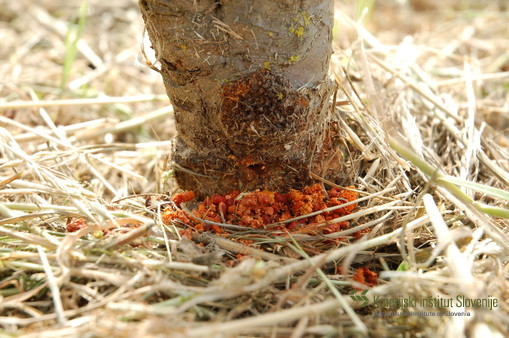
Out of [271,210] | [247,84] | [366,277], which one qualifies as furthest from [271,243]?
[247,84]

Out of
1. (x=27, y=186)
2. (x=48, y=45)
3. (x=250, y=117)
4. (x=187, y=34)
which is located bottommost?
(x=27, y=186)

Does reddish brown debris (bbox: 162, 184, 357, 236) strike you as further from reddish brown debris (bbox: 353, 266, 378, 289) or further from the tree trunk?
reddish brown debris (bbox: 353, 266, 378, 289)

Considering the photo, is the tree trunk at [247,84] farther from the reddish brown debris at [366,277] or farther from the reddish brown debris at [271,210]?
the reddish brown debris at [366,277]

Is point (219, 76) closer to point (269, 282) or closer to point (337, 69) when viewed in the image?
point (269, 282)

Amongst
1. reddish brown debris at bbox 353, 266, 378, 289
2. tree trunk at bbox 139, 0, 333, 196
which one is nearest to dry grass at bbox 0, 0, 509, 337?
reddish brown debris at bbox 353, 266, 378, 289

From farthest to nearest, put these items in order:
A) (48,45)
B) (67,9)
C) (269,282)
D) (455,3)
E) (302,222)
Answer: (455,3) < (67,9) < (48,45) < (302,222) < (269,282)

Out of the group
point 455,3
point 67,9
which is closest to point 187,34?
point 67,9

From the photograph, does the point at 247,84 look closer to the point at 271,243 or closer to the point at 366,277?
the point at 271,243
